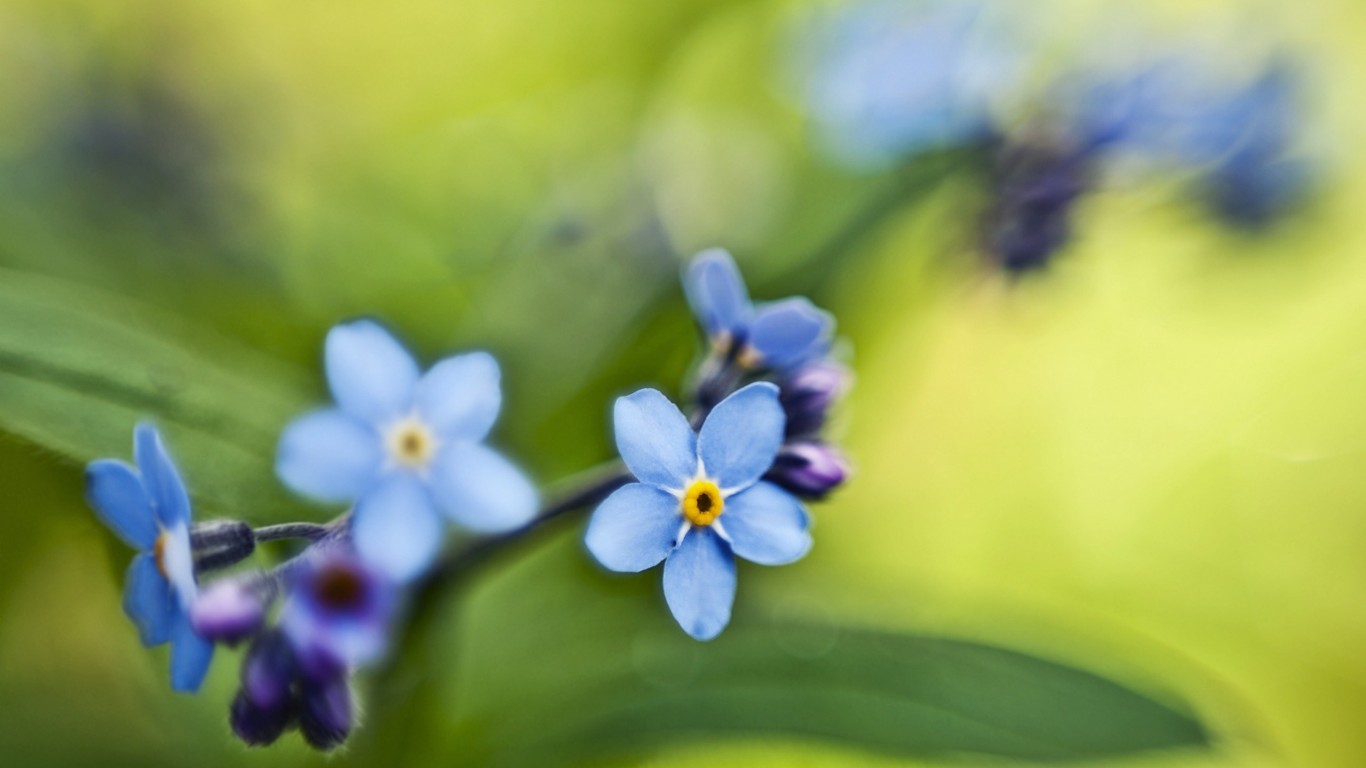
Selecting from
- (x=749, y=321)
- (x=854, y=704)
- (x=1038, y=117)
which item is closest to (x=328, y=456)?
(x=749, y=321)

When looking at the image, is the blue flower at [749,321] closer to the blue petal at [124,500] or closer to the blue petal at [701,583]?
the blue petal at [701,583]

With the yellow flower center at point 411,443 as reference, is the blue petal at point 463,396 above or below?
above

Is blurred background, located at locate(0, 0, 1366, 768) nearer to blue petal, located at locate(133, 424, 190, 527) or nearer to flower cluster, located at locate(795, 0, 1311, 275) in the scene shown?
flower cluster, located at locate(795, 0, 1311, 275)

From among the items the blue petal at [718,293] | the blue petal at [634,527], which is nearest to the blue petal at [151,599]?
the blue petal at [634,527]

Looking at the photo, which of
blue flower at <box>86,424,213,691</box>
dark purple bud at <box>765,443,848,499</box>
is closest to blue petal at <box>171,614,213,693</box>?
blue flower at <box>86,424,213,691</box>

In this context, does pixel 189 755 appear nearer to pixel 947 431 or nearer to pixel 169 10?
pixel 169 10

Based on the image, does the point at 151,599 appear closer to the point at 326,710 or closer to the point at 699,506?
the point at 326,710

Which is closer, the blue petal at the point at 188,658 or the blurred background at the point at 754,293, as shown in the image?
the blue petal at the point at 188,658
